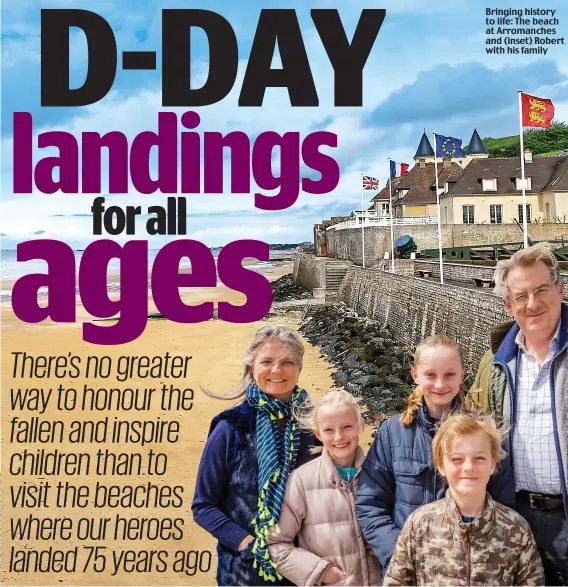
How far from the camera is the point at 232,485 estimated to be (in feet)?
10.3

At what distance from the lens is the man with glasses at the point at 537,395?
297 centimetres

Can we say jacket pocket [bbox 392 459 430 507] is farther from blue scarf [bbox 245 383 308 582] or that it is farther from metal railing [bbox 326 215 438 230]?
metal railing [bbox 326 215 438 230]

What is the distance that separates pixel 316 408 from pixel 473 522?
2.64 feet

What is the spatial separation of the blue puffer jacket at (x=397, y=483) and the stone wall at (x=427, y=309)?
7806 mm

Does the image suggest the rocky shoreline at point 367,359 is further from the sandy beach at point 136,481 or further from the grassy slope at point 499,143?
the grassy slope at point 499,143

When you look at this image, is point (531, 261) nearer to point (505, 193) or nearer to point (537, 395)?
point (537, 395)

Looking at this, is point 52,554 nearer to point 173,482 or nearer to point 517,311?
point 173,482

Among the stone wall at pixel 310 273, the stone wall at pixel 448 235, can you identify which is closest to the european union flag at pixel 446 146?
the stone wall at pixel 448 235

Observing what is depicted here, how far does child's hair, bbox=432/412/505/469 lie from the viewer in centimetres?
277

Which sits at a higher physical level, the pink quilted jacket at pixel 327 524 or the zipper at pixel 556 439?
the zipper at pixel 556 439

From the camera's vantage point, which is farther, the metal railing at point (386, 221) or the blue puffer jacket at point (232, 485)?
the metal railing at point (386, 221)

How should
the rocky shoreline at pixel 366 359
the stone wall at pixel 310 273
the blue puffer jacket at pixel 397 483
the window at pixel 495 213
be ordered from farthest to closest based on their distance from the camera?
the window at pixel 495 213 < the stone wall at pixel 310 273 < the rocky shoreline at pixel 366 359 < the blue puffer jacket at pixel 397 483

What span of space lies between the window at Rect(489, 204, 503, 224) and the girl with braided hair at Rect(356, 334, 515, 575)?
3673 centimetres

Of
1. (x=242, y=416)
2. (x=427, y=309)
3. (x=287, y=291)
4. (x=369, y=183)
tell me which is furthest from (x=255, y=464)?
(x=287, y=291)
